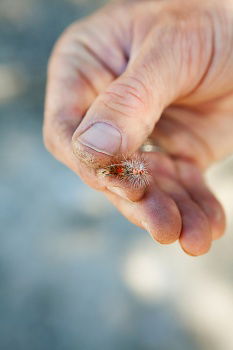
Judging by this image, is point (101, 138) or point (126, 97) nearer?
point (101, 138)

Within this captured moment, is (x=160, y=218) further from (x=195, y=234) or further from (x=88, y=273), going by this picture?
(x=88, y=273)

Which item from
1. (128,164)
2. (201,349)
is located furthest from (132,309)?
(128,164)

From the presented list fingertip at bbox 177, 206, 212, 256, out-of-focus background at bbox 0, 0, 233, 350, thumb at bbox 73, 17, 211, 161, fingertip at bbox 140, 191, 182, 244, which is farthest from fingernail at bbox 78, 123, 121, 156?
out-of-focus background at bbox 0, 0, 233, 350

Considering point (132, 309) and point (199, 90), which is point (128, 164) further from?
point (132, 309)

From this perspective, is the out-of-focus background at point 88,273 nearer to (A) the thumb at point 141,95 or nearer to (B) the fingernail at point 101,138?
(A) the thumb at point 141,95

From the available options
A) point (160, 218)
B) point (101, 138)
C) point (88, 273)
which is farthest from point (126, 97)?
point (88, 273)

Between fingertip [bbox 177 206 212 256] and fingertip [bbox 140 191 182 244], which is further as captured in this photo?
fingertip [bbox 177 206 212 256]

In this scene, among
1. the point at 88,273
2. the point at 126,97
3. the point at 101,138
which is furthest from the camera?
the point at 88,273

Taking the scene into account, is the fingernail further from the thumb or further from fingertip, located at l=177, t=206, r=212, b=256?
fingertip, located at l=177, t=206, r=212, b=256
